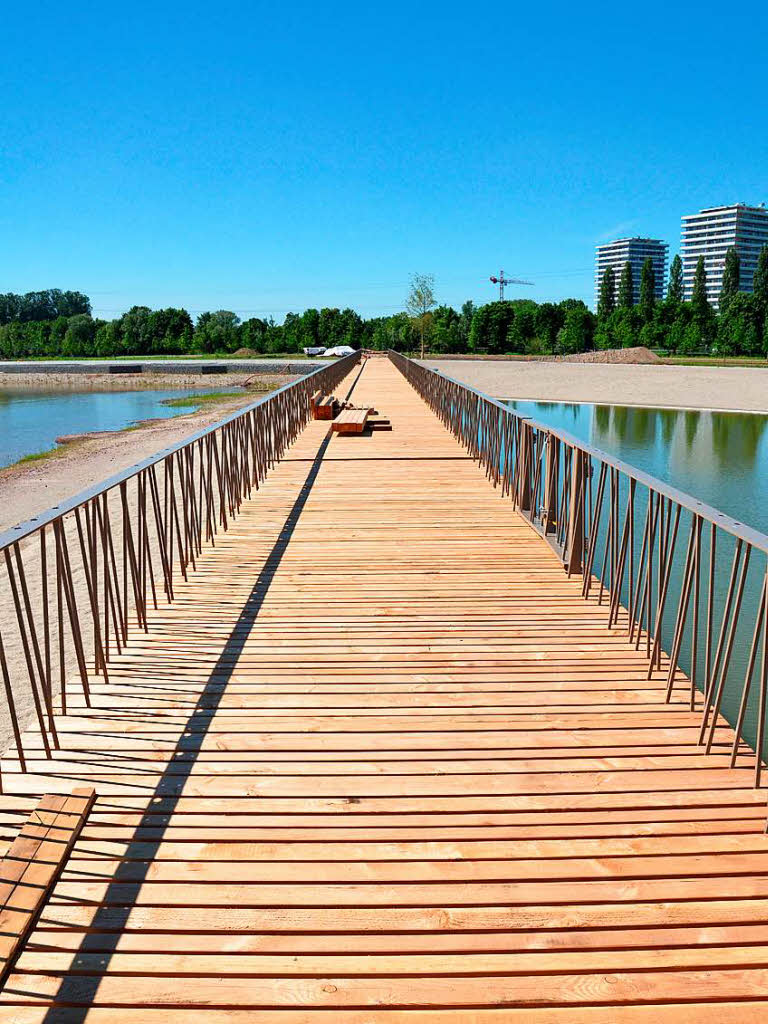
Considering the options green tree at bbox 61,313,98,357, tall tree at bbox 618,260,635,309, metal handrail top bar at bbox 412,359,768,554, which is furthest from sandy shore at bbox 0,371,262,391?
metal handrail top bar at bbox 412,359,768,554

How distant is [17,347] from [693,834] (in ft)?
361

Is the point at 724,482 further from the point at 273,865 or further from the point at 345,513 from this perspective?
the point at 273,865

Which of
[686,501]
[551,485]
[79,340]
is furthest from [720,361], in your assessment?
[79,340]

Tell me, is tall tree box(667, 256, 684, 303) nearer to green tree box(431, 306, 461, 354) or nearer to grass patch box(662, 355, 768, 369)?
grass patch box(662, 355, 768, 369)

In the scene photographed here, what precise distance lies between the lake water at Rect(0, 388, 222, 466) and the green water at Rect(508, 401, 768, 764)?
58.1 ft

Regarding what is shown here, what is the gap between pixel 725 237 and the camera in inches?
6462

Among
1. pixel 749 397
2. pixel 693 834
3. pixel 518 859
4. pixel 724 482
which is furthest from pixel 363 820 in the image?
pixel 749 397

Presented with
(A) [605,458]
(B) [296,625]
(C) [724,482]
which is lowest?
(C) [724,482]

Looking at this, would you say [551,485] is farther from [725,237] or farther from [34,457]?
[725,237]

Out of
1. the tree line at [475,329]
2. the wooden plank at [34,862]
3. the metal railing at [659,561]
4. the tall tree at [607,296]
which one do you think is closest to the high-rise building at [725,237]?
the tree line at [475,329]

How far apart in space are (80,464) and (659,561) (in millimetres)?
19090

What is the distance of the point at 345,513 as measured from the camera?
6.98 meters

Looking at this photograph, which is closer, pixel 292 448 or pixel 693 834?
pixel 693 834

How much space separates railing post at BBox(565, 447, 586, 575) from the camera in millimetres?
4890
